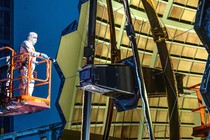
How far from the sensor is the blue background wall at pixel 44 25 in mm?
8609

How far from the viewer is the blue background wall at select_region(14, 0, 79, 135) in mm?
8609

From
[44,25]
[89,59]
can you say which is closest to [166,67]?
[89,59]

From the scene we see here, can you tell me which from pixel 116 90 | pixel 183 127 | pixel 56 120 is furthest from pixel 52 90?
pixel 116 90

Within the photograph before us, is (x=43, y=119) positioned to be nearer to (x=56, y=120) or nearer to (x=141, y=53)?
(x=56, y=120)

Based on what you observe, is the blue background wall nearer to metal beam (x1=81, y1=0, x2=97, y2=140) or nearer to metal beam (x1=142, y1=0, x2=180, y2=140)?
metal beam (x1=142, y1=0, x2=180, y2=140)

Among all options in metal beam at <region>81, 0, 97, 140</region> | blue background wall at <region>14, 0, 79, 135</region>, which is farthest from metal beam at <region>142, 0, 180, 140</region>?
blue background wall at <region>14, 0, 79, 135</region>

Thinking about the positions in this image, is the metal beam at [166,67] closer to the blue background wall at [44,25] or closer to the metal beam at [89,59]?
the metal beam at [89,59]

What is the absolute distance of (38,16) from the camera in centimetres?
934

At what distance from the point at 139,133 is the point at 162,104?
92 cm

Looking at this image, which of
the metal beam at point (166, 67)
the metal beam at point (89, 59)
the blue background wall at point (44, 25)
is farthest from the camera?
the blue background wall at point (44, 25)

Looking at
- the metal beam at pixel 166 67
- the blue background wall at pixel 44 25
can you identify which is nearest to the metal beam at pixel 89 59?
the metal beam at pixel 166 67

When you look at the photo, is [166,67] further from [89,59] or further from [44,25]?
[44,25]

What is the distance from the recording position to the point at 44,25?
9234mm

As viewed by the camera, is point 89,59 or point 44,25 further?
point 44,25
